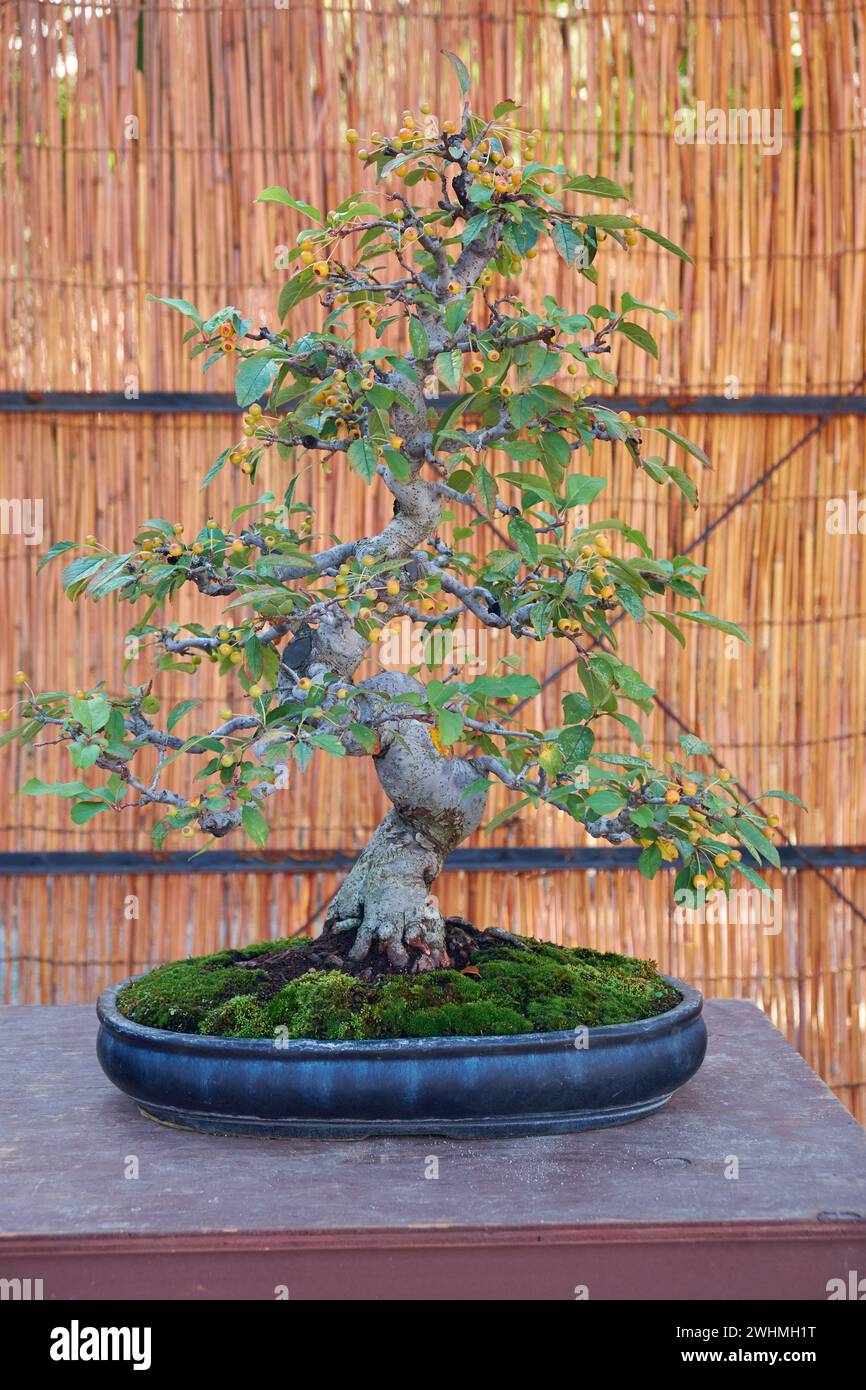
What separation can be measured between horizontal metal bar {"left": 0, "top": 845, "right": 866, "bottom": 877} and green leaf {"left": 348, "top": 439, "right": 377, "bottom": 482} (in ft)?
4.13

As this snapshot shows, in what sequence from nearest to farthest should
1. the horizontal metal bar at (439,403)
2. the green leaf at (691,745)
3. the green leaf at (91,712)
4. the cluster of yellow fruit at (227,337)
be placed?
the green leaf at (91,712), the cluster of yellow fruit at (227,337), the green leaf at (691,745), the horizontal metal bar at (439,403)

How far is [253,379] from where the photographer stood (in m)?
1.15

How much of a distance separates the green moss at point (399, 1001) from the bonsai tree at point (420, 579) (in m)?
0.09

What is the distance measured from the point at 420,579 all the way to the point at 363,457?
0.85ft

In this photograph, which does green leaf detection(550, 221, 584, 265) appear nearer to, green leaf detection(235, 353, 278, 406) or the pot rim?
green leaf detection(235, 353, 278, 406)

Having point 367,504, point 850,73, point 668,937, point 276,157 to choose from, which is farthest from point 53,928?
point 850,73

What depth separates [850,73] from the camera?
2.40 m

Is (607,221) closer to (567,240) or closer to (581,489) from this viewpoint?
(567,240)

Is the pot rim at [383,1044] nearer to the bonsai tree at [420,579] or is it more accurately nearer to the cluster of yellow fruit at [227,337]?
the bonsai tree at [420,579]

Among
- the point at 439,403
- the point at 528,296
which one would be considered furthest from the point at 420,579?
the point at 528,296

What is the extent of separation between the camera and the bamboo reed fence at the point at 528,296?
92.6 inches

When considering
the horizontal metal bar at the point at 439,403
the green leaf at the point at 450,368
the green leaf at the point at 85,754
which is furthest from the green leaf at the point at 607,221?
the horizontal metal bar at the point at 439,403

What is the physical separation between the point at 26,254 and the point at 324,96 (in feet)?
1.95

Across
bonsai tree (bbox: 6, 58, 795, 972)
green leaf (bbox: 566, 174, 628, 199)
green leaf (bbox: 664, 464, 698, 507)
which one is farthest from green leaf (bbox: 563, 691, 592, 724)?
green leaf (bbox: 566, 174, 628, 199)
